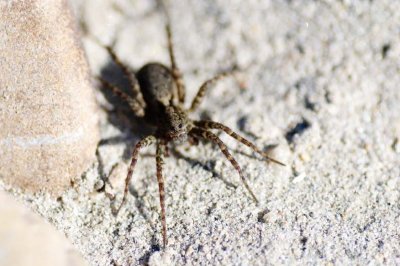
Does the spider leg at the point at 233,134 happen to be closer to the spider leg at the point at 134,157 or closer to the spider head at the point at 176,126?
the spider head at the point at 176,126

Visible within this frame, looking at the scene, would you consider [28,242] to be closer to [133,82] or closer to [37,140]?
[37,140]

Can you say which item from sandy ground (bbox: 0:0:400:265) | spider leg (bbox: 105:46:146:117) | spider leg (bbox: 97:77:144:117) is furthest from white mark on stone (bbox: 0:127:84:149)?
spider leg (bbox: 105:46:146:117)

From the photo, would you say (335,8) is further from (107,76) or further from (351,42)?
(107,76)

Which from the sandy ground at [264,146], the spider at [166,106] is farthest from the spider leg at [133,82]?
the sandy ground at [264,146]

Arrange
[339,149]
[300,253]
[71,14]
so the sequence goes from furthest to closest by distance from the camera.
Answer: [339,149]
[71,14]
[300,253]

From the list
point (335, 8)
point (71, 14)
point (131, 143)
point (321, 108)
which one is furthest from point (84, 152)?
point (335, 8)

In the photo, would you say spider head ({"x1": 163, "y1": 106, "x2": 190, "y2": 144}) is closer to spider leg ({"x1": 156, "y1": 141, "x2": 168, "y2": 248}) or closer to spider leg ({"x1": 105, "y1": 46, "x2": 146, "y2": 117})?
spider leg ({"x1": 156, "y1": 141, "x2": 168, "y2": 248})

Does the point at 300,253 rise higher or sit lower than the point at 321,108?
lower
